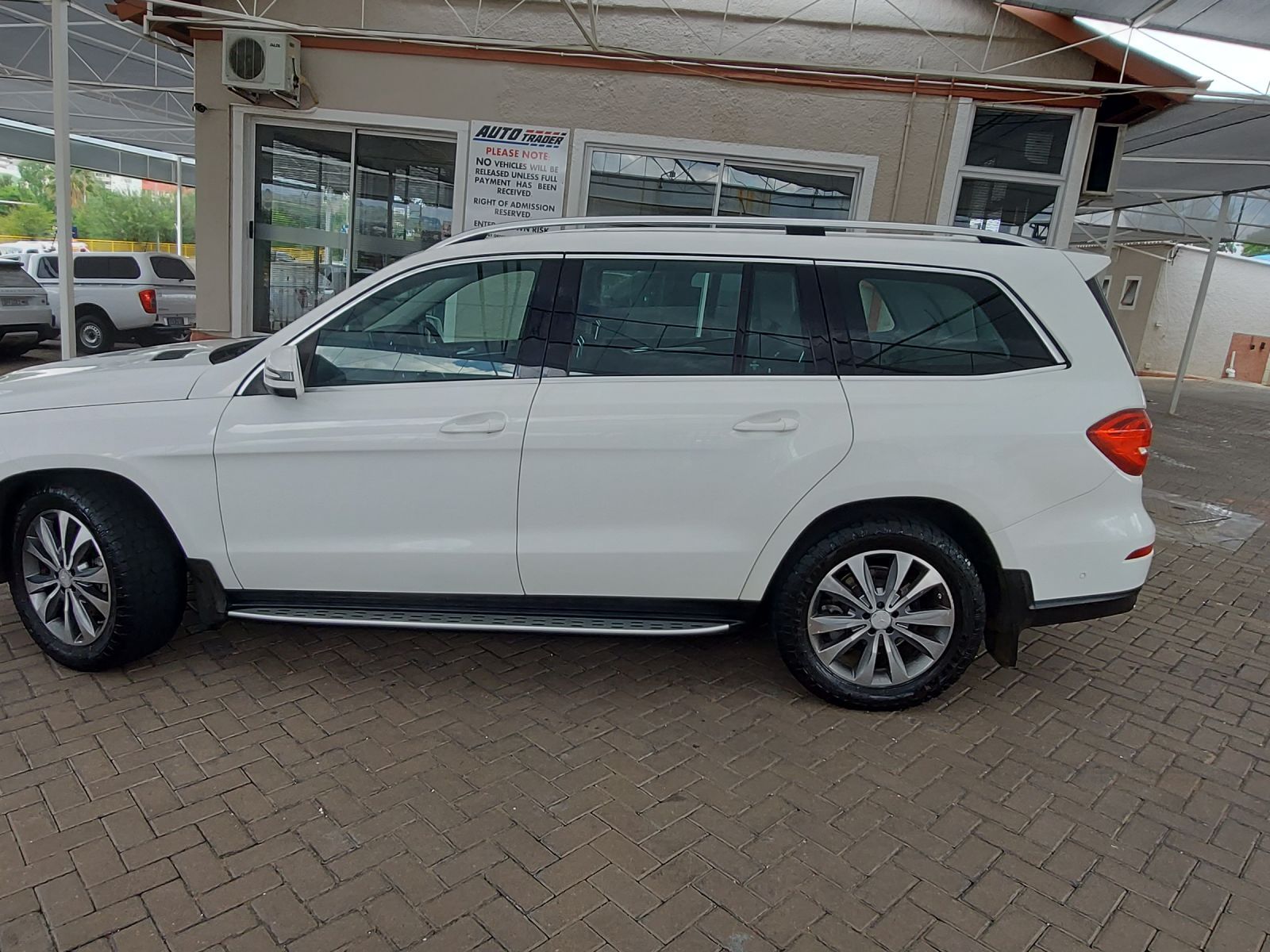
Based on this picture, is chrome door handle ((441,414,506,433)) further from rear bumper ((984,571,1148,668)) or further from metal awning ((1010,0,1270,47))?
metal awning ((1010,0,1270,47))

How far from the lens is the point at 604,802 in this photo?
2820 millimetres

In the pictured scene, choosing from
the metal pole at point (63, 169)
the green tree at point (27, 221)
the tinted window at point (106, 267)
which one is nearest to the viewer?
the metal pole at point (63, 169)

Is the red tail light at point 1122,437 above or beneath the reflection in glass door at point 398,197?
beneath

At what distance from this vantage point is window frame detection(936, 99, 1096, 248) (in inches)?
281

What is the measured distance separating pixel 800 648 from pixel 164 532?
8.70 ft

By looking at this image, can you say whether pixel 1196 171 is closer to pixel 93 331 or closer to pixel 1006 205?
pixel 1006 205

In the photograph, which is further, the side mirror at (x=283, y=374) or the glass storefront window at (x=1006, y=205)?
the glass storefront window at (x=1006, y=205)

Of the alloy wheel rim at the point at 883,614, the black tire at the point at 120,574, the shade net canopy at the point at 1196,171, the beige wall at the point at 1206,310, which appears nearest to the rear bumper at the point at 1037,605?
the alloy wheel rim at the point at 883,614

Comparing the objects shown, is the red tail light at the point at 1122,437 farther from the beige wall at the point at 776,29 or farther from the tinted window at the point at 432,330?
the beige wall at the point at 776,29

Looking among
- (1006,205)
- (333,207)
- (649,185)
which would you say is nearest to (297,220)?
(333,207)

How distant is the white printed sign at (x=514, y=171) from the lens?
7367 mm

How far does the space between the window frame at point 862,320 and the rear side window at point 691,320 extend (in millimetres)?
87

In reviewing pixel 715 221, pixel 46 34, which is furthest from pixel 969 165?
pixel 46 34

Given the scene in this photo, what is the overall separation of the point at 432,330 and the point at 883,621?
86.1 inches
